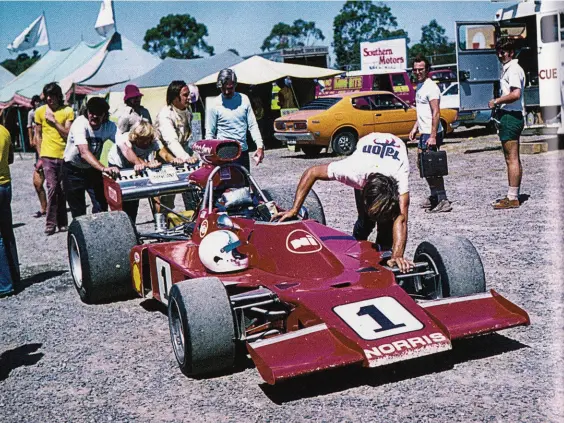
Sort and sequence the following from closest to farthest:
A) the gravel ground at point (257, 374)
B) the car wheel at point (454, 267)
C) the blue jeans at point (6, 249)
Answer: the gravel ground at point (257, 374), the car wheel at point (454, 267), the blue jeans at point (6, 249)

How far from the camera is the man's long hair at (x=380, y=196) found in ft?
16.0

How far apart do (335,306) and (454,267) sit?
3.33 feet

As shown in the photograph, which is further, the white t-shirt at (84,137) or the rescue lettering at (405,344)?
the white t-shirt at (84,137)

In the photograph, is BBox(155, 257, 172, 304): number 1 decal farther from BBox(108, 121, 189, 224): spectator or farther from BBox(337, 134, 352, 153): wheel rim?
BBox(337, 134, 352, 153): wheel rim

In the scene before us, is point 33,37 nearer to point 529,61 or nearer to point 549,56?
point 529,61

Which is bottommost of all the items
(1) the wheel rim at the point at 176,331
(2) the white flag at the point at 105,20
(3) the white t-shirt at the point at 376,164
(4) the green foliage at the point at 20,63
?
(1) the wheel rim at the point at 176,331

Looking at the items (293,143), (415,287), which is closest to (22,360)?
(415,287)

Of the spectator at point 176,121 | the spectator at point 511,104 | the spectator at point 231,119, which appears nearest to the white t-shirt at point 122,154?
the spectator at point 176,121

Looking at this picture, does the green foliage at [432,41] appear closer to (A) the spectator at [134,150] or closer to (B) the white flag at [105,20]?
(B) the white flag at [105,20]

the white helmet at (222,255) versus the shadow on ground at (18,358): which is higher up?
the white helmet at (222,255)

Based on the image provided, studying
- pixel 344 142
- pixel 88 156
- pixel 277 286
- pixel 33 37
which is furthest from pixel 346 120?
pixel 33 37

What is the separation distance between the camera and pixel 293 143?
18406 millimetres

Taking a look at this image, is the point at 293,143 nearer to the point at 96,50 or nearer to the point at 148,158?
the point at 148,158

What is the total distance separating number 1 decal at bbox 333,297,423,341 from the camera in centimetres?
411
